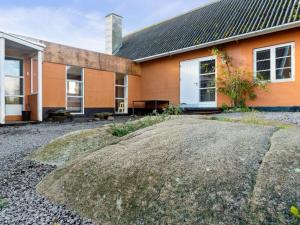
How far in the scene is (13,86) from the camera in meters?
8.80

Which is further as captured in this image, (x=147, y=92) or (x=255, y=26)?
(x=147, y=92)

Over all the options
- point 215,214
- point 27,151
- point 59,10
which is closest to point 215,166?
point 215,214

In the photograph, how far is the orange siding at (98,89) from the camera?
10305 mm

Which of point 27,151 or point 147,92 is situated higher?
point 147,92

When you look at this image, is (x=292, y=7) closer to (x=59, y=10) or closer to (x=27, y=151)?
(x=27, y=151)

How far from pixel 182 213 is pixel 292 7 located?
913 cm

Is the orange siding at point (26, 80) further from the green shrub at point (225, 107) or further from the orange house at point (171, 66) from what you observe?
the green shrub at point (225, 107)

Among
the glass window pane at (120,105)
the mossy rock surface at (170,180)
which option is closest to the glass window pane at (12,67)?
the glass window pane at (120,105)

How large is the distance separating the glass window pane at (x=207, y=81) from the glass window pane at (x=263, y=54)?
182cm

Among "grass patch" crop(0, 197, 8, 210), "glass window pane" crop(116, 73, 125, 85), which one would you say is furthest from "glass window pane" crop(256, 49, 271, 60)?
"grass patch" crop(0, 197, 8, 210)

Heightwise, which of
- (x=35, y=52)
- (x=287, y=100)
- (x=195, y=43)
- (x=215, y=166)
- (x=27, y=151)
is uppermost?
(x=195, y=43)

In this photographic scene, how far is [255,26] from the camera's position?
27.6 ft

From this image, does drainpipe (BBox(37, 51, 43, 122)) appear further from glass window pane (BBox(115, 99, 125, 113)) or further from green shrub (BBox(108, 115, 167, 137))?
green shrub (BBox(108, 115, 167, 137))

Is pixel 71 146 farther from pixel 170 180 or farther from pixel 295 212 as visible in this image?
pixel 295 212
